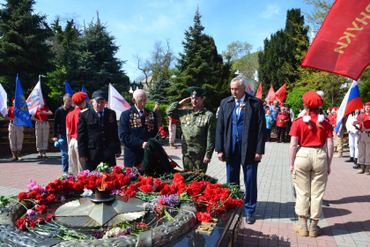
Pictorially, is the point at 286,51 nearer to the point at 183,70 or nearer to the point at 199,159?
the point at 183,70

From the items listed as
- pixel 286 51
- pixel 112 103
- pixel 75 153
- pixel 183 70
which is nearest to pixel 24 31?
pixel 112 103

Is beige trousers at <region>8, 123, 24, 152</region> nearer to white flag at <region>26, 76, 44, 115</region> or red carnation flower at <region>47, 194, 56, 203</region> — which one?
white flag at <region>26, 76, 44, 115</region>

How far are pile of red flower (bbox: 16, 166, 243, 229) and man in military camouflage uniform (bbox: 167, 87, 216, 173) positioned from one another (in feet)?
3.96

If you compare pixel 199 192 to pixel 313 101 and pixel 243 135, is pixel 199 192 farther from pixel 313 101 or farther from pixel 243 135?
pixel 313 101

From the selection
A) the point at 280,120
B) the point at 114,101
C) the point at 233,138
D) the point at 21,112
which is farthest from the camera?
the point at 280,120

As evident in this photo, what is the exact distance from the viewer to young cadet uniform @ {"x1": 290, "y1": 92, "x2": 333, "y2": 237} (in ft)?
12.9

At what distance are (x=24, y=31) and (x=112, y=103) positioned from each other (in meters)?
11.0

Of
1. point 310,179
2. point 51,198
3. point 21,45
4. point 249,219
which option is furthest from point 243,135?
point 21,45

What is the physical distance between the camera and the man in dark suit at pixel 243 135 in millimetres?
4219

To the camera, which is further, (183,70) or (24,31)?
A: (183,70)

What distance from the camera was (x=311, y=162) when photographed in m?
3.94

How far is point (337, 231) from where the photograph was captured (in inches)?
166

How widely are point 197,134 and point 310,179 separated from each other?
67.6 inches

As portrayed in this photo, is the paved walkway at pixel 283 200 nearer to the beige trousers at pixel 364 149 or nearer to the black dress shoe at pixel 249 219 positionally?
the black dress shoe at pixel 249 219
